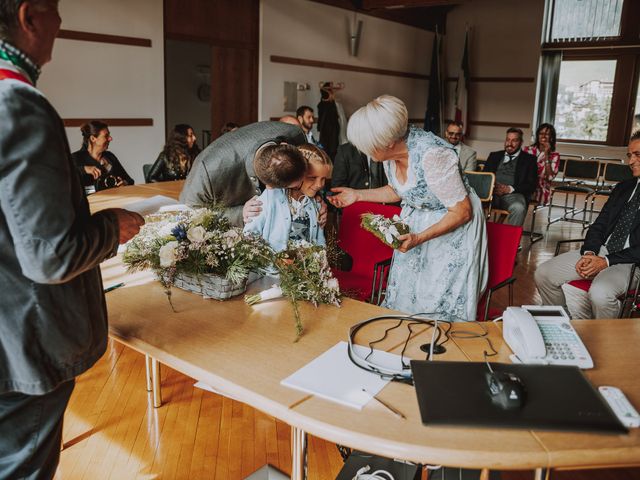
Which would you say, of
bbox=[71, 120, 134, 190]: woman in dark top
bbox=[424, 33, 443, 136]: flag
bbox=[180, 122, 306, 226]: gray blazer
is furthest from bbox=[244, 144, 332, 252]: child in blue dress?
bbox=[424, 33, 443, 136]: flag

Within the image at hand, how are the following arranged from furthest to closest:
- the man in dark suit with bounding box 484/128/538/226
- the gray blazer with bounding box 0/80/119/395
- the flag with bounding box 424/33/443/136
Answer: the flag with bounding box 424/33/443/136 < the man in dark suit with bounding box 484/128/538/226 < the gray blazer with bounding box 0/80/119/395

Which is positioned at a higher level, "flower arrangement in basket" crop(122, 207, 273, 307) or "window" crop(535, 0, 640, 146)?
"window" crop(535, 0, 640, 146)

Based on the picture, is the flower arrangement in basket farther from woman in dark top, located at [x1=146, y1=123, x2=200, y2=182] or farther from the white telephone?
woman in dark top, located at [x1=146, y1=123, x2=200, y2=182]

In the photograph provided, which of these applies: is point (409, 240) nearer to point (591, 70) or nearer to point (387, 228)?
point (387, 228)

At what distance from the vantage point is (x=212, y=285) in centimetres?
226

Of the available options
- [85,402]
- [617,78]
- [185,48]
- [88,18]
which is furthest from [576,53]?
[85,402]

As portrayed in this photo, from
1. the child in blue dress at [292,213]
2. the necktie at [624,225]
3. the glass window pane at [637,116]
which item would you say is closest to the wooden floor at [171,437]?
the child in blue dress at [292,213]

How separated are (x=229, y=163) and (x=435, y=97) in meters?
10.8

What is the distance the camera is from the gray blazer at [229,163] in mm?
2889

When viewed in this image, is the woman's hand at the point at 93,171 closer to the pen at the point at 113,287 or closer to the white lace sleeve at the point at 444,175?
the pen at the point at 113,287

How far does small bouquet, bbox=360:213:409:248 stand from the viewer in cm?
242

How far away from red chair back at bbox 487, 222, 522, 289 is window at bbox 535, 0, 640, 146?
10427mm

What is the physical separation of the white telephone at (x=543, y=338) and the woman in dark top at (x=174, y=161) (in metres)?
4.82

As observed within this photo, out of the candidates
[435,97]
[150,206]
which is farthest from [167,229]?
[435,97]
